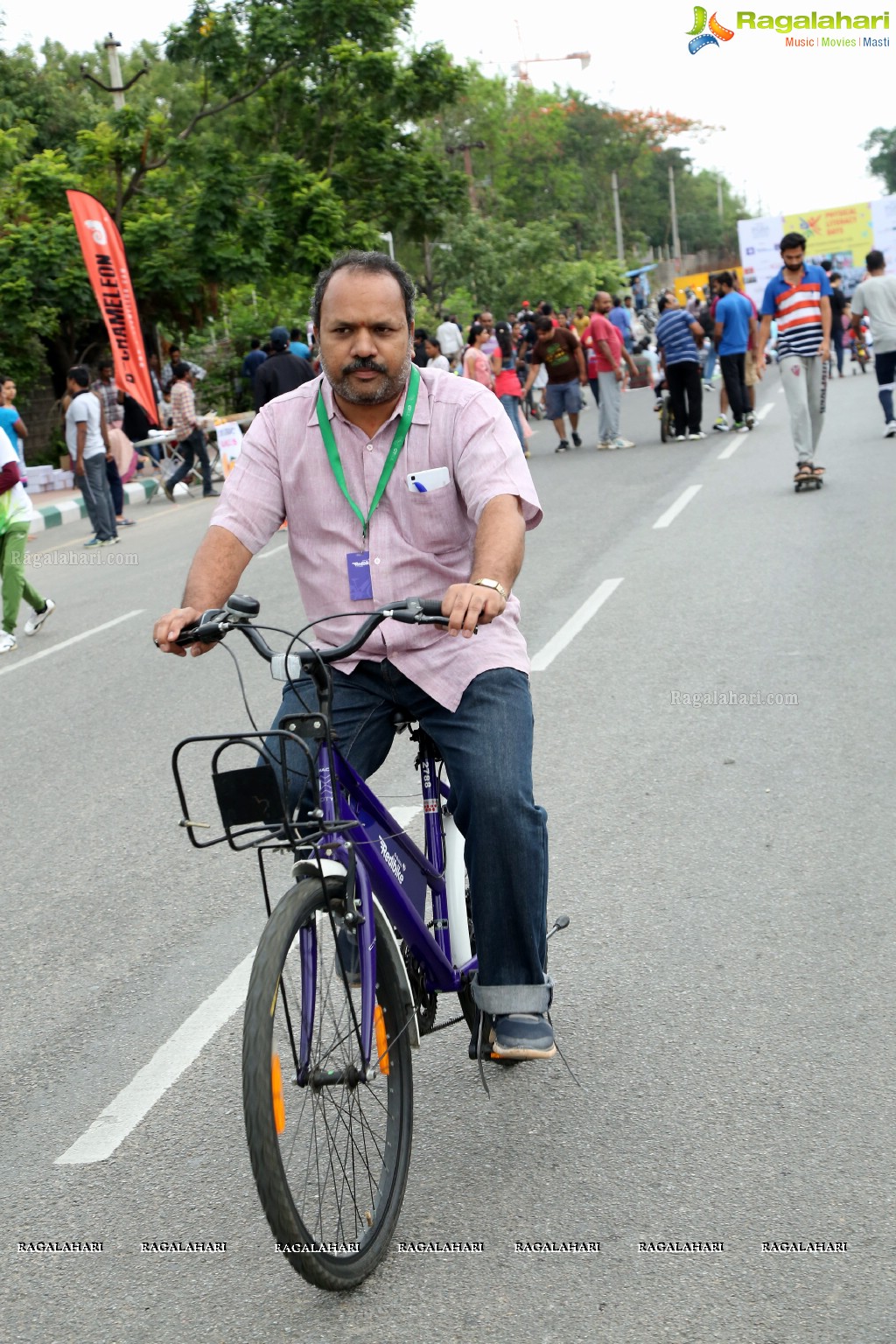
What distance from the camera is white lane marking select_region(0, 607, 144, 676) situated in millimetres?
10387

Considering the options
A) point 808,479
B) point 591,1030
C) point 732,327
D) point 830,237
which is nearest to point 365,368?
point 591,1030

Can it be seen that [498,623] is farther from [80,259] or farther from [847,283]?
[847,283]

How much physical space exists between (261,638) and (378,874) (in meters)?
0.53

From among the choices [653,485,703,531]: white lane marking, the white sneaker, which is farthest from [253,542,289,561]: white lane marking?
[653,485,703,531]: white lane marking

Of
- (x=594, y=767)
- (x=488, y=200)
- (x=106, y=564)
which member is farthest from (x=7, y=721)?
(x=488, y=200)

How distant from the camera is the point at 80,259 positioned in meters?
26.5

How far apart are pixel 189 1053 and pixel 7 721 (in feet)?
16.1

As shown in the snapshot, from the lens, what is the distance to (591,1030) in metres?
3.98

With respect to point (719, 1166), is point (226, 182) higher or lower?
higher

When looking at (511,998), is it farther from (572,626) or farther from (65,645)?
(65,645)

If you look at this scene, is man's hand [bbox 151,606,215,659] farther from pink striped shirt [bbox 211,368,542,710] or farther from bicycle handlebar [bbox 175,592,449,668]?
pink striped shirt [bbox 211,368,542,710]

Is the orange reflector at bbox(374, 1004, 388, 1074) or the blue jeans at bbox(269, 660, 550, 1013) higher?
the blue jeans at bbox(269, 660, 550, 1013)

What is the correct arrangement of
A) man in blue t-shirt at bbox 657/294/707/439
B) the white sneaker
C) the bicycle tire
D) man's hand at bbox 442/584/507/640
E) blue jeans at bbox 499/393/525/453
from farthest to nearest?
A: blue jeans at bbox 499/393/525/453
man in blue t-shirt at bbox 657/294/707/439
the white sneaker
man's hand at bbox 442/584/507/640
the bicycle tire

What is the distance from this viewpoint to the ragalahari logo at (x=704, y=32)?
2394 centimetres
